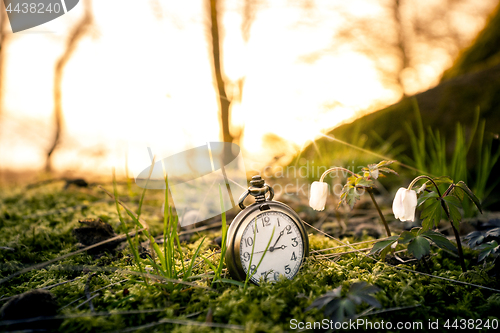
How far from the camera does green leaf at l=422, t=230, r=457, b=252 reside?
1.47 m

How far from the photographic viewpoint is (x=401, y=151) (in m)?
4.32

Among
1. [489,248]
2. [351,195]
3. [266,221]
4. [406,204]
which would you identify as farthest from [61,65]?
[489,248]

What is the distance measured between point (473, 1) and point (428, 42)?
1.34m

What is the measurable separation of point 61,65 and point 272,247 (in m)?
8.03

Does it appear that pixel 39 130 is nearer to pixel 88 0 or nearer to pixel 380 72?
pixel 88 0

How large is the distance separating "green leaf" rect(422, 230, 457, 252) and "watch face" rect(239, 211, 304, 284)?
2.24 ft

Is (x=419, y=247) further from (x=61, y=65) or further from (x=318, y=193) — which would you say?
(x=61, y=65)

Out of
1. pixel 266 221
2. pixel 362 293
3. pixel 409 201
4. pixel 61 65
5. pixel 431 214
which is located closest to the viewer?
pixel 362 293

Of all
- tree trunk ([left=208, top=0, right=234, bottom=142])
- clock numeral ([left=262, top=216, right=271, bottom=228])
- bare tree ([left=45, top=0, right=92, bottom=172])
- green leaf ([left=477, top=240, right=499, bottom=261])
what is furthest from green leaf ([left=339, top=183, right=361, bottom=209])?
bare tree ([left=45, top=0, right=92, bottom=172])

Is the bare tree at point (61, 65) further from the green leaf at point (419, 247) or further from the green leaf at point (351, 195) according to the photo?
the green leaf at point (419, 247)

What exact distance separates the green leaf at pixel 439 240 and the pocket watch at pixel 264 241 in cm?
66

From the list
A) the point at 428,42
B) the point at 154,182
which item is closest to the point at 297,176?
the point at 154,182

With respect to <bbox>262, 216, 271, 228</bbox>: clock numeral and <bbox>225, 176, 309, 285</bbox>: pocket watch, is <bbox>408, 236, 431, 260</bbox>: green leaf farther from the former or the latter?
<bbox>262, 216, 271, 228</bbox>: clock numeral

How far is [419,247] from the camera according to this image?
57.0 inches
